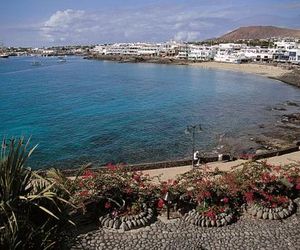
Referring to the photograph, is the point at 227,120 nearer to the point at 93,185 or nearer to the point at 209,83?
the point at 93,185

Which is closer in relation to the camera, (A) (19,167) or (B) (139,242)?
(A) (19,167)

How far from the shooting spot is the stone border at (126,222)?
10.8 m

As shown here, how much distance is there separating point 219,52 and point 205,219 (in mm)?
121289

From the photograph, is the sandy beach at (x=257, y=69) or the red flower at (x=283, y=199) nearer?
the red flower at (x=283, y=199)

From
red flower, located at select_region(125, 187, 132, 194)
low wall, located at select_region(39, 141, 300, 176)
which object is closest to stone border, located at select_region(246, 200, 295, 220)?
red flower, located at select_region(125, 187, 132, 194)

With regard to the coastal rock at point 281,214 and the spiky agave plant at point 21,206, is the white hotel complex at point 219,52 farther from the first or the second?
the spiky agave plant at point 21,206

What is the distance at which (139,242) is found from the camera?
33.4ft

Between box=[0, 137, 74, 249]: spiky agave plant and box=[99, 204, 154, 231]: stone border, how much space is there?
229cm

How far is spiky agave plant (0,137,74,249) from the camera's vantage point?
7652 mm

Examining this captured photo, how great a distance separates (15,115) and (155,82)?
37.8 m

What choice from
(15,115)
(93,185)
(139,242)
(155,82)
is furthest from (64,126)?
(155,82)

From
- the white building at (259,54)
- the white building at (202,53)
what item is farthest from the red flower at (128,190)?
the white building at (202,53)

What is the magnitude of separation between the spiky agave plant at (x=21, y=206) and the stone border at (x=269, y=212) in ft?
21.2

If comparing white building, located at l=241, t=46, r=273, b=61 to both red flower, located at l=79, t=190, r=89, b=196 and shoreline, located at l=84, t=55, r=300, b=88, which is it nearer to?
shoreline, located at l=84, t=55, r=300, b=88
